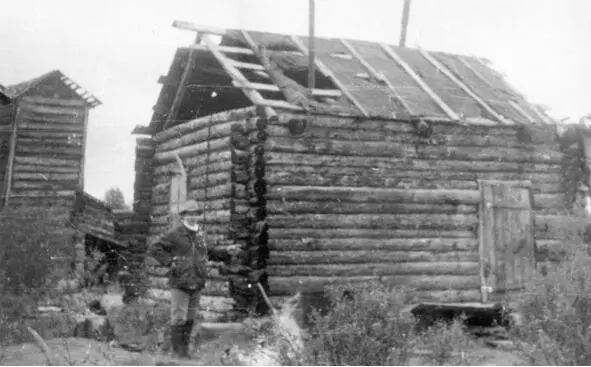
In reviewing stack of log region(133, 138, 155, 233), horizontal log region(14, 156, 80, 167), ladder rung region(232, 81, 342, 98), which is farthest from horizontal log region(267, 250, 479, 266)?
horizontal log region(14, 156, 80, 167)

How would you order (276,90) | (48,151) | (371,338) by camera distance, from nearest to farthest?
(371,338), (276,90), (48,151)

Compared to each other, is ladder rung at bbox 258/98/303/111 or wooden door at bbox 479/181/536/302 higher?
ladder rung at bbox 258/98/303/111

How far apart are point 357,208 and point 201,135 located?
3.60 metres

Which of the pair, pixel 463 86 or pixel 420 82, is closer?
pixel 420 82

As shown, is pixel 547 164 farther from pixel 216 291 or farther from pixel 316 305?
pixel 216 291

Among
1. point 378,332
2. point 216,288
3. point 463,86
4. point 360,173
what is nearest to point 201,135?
point 216,288

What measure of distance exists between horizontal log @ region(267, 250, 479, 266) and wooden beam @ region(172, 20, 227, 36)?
4926mm

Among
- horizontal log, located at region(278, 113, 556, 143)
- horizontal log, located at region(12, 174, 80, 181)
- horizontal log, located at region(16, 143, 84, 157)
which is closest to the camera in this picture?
horizontal log, located at region(278, 113, 556, 143)

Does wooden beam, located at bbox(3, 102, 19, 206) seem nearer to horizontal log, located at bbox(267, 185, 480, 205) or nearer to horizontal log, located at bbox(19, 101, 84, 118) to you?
horizontal log, located at bbox(19, 101, 84, 118)

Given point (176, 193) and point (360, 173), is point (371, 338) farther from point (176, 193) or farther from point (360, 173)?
point (176, 193)

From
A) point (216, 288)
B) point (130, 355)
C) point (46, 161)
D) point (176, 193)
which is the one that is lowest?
point (130, 355)

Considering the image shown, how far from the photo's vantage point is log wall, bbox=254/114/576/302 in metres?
10.6

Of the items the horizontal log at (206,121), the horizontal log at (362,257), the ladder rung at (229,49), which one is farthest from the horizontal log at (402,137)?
the ladder rung at (229,49)

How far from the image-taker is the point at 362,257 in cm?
1111
